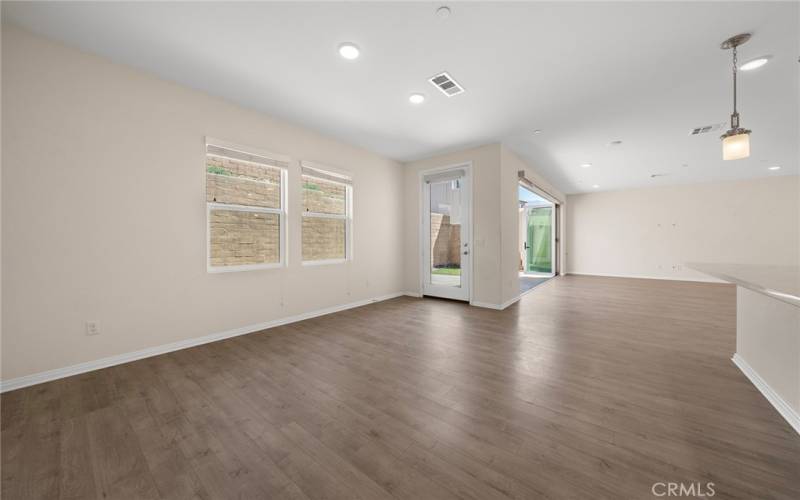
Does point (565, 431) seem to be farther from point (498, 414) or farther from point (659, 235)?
point (659, 235)

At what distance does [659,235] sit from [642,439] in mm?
9562

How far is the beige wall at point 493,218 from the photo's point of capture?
487cm

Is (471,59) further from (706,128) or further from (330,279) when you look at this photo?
(706,128)

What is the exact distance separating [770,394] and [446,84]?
12.2ft

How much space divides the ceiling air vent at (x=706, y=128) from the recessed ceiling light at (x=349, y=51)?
506 centimetres

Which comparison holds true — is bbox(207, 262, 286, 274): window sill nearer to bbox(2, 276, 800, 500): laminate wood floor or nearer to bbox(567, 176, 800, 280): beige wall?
bbox(2, 276, 800, 500): laminate wood floor

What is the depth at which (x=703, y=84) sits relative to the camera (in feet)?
9.81

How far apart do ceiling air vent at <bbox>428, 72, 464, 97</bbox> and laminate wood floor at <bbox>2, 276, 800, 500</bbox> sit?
2880 millimetres

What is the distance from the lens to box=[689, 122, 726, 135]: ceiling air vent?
4027 mm

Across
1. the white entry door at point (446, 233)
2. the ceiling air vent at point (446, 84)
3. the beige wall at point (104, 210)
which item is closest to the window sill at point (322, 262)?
the beige wall at point (104, 210)

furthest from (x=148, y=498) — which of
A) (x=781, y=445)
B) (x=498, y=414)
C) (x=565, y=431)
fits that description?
(x=781, y=445)

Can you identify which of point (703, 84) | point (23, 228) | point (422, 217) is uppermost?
point (703, 84)

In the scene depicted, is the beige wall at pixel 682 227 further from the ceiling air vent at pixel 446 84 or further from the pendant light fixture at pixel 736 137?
the ceiling air vent at pixel 446 84

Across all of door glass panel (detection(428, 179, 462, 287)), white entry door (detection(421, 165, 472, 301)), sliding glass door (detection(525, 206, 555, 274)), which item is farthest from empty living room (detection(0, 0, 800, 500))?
sliding glass door (detection(525, 206, 555, 274))
